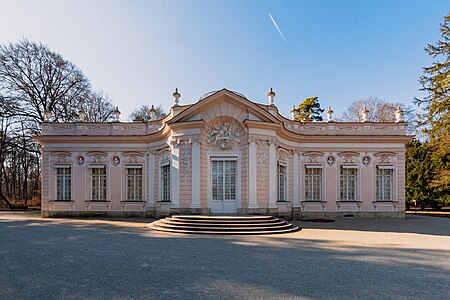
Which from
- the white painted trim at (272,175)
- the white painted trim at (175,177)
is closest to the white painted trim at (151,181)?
the white painted trim at (175,177)

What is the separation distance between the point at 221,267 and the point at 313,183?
11679mm

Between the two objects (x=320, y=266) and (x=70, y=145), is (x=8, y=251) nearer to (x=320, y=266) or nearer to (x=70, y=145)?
(x=320, y=266)

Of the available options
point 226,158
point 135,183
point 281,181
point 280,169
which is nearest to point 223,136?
point 226,158

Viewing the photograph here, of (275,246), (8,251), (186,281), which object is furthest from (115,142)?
(186,281)

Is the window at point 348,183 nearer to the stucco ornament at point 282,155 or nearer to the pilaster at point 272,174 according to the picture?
the stucco ornament at point 282,155

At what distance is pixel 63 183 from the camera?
15.9 metres

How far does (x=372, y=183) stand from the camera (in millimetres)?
15859

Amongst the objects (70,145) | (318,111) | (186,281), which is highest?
(318,111)

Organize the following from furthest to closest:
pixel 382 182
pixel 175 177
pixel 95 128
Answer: pixel 95 128
pixel 382 182
pixel 175 177

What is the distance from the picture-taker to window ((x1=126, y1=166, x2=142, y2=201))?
51.9 feet

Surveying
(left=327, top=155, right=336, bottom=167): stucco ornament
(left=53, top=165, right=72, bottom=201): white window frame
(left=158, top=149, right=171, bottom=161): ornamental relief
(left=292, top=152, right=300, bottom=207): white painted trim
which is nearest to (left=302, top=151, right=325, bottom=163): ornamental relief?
(left=327, top=155, right=336, bottom=167): stucco ornament

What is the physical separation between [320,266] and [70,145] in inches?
591

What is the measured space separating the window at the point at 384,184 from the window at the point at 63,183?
17.6 m

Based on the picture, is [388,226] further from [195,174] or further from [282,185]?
[195,174]
